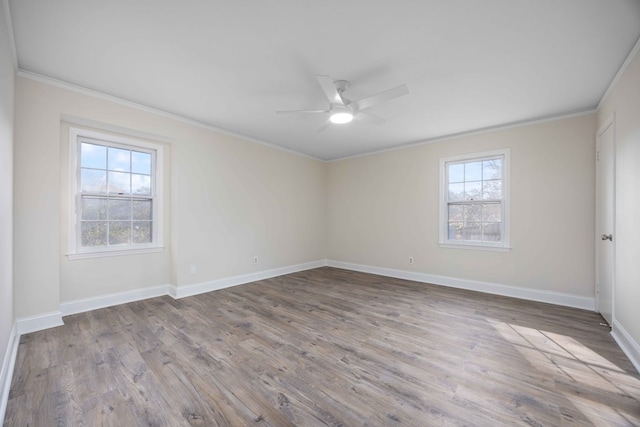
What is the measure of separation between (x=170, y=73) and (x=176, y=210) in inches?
75.4

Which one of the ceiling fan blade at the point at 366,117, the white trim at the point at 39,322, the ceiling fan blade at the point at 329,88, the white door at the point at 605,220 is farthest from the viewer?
the ceiling fan blade at the point at 366,117

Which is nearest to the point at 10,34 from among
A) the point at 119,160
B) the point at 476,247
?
the point at 119,160

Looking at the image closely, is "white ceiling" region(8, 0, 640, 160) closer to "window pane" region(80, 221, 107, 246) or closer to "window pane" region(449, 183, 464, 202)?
"window pane" region(449, 183, 464, 202)

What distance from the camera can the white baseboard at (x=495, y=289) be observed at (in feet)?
11.4

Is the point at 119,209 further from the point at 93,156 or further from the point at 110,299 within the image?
the point at 110,299

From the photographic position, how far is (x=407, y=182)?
16.5ft

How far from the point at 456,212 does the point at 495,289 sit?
131 cm

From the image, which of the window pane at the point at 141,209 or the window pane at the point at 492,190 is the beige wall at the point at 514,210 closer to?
the window pane at the point at 492,190

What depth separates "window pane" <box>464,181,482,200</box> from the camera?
169 inches

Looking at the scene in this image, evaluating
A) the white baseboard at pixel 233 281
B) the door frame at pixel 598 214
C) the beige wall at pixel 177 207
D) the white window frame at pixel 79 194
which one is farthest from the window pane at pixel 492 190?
the white window frame at pixel 79 194

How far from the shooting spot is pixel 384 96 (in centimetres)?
250

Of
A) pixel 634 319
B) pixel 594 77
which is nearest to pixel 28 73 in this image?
pixel 594 77

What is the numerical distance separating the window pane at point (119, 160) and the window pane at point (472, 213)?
5150 millimetres

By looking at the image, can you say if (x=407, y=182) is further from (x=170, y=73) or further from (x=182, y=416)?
(x=182, y=416)
